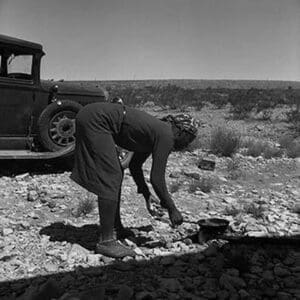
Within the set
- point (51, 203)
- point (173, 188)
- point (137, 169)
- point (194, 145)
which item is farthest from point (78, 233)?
point (194, 145)

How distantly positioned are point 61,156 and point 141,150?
3.17 m

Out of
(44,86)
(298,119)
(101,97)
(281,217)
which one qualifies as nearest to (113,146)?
(281,217)

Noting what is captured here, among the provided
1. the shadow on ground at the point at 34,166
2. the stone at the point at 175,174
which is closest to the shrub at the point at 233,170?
the stone at the point at 175,174

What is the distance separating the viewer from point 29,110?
755cm

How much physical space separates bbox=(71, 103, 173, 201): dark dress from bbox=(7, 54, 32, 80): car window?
11.5 feet

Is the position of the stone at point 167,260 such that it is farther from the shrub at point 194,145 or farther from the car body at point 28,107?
the shrub at point 194,145

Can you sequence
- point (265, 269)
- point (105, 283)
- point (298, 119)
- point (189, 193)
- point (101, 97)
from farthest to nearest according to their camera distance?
point (298, 119) < point (101, 97) < point (189, 193) < point (265, 269) < point (105, 283)

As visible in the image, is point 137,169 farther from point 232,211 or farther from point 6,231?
point 232,211

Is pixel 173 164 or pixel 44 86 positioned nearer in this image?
pixel 44 86

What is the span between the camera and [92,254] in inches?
177

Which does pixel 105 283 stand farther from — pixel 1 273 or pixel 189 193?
pixel 189 193

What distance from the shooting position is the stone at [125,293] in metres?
3.57

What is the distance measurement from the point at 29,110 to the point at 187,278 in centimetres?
443

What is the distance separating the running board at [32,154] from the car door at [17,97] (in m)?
0.31
